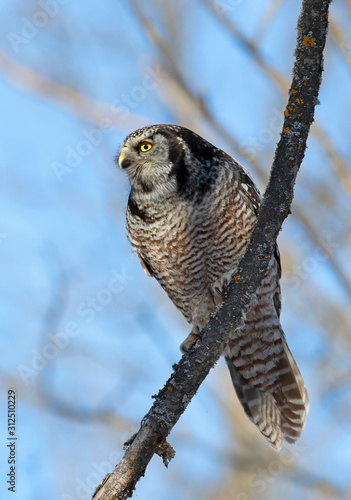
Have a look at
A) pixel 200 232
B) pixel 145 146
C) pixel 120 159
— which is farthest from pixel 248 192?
pixel 120 159

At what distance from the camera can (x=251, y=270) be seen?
4.05 meters

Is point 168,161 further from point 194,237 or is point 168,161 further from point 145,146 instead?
point 194,237

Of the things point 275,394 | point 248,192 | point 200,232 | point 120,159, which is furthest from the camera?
point 275,394

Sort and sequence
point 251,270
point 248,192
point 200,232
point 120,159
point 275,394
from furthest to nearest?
point 275,394 < point 120,159 < point 248,192 < point 200,232 < point 251,270

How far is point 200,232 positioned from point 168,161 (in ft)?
2.59

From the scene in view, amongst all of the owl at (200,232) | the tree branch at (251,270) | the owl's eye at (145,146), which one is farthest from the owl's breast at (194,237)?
the tree branch at (251,270)

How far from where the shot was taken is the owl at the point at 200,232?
220 inches

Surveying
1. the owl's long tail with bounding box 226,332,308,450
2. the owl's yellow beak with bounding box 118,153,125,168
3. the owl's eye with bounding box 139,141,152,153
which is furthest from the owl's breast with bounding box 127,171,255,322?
the owl's long tail with bounding box 226,332,308,450

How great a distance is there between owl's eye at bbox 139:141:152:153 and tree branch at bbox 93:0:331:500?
2.28 meters

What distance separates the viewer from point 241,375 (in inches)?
266

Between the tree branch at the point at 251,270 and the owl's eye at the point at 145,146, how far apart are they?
228cm

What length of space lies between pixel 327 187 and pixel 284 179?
6196 mm

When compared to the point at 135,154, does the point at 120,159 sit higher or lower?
lower

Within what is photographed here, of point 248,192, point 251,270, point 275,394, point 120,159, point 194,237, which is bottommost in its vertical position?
point 251,270
